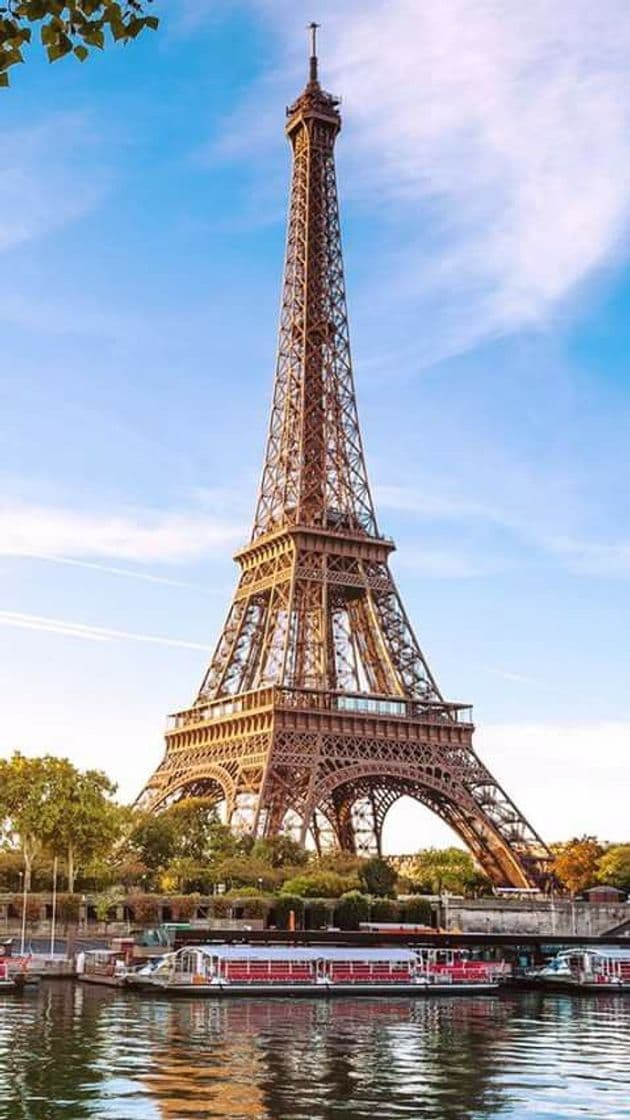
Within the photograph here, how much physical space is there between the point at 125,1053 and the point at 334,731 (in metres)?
52.1

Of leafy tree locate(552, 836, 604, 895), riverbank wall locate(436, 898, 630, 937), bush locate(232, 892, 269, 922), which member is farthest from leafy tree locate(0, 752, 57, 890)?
leafy tree locate(552, 836, 604, 895)

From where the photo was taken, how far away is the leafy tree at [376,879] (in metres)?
80.4

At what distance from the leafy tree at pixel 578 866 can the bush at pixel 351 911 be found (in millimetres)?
28184

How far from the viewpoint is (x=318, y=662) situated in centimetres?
9044

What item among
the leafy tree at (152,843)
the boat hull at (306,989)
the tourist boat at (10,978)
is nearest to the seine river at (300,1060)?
the tourist boat at (10,978)

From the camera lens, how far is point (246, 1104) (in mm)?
24875

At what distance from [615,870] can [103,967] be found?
5387 centimetres

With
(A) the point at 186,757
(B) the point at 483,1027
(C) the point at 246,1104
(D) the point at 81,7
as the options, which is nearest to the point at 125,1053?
(C) the point at 246,1104

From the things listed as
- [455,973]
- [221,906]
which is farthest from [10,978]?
[221,906]

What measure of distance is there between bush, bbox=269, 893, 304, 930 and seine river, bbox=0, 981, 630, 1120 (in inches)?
809

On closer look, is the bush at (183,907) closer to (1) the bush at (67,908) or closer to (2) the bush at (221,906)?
(2) the bush at (221,906)

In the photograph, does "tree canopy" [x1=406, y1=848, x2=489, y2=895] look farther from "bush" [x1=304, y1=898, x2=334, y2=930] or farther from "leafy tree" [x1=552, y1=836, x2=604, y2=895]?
"bush" [x1=304, y1=898, x2=334, y2=930]

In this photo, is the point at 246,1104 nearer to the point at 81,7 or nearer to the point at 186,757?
the point at 81,7

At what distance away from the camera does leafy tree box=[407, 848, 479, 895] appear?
303 ft
